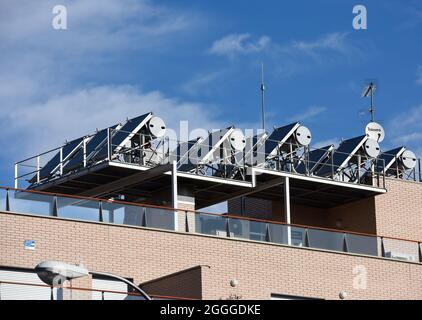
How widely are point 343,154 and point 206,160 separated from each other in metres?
6.11

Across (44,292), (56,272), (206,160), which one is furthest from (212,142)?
(56,272)

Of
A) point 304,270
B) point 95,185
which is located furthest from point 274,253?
point 95,185

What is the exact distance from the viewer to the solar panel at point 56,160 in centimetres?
4875

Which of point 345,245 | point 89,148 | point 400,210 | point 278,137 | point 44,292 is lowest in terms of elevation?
point 44,292

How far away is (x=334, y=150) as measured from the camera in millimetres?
50688

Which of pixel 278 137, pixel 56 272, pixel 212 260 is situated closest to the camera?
pixel 56 272

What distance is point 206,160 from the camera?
47250 mm

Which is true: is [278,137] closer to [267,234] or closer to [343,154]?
[343,154]

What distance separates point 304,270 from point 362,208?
8494 mm

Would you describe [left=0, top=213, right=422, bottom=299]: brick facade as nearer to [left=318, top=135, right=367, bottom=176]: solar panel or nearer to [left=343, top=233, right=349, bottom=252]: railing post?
[left=343, top=233, right=349, bottom=252]: railing post

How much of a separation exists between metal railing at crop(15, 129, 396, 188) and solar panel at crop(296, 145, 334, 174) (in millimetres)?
37

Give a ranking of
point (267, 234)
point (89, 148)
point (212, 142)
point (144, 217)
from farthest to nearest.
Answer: point (212, 142), point (89, 148), point (267, 234), point (144, 217)

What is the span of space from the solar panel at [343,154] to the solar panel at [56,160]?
904 centimetres
